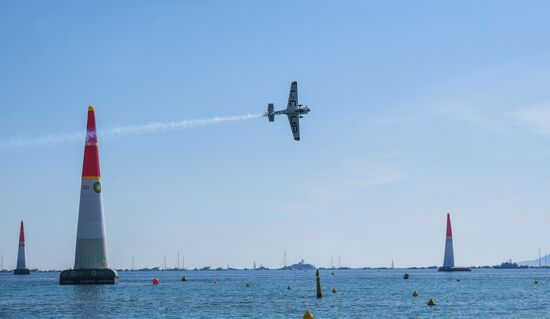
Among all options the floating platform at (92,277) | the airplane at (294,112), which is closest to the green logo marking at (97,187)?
the floating platform at (92,277)

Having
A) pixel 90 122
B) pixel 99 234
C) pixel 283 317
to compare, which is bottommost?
pixel 283 317

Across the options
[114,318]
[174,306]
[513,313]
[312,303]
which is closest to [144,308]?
[174,306]

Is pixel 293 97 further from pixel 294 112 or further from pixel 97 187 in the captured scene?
pixel 97 187

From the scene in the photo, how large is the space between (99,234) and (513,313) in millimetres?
42191

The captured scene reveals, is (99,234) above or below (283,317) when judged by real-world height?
above

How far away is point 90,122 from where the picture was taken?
3516 inches

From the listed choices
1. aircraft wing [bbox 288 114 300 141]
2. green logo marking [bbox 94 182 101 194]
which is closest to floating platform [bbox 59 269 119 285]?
green logo marking [bbox 94 182 101 194]

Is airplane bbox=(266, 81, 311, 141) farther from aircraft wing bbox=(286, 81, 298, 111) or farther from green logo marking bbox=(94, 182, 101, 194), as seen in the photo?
green logo marking bbox=(94, 182, 101, 194)

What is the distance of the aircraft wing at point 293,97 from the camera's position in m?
75.5

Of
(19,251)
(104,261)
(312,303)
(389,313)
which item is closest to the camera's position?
(389,313)

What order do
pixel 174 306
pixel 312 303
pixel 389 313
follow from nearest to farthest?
1. pixel 389 313
2. pixel 174 306
3. pixel 312 303

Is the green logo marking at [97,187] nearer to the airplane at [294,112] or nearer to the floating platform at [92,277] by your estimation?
the floating platform at [92,277]

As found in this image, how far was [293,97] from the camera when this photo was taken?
249 feet

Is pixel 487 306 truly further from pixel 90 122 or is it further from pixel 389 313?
pixel 90 122
